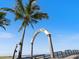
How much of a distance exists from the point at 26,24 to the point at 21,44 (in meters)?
3.03

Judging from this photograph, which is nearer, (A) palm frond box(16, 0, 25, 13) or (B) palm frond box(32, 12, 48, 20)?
(A) palm frond box(16, 0, 25, 13)

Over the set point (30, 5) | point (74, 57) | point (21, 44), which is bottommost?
point (74, 57)

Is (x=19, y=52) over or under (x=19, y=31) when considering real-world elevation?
under

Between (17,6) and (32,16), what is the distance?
103 inches

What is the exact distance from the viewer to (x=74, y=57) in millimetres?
15609

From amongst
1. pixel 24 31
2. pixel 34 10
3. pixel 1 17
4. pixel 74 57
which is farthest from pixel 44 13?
pixel 74 57

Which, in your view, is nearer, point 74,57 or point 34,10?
point 74,57

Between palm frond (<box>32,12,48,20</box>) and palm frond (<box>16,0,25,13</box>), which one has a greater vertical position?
palm frond (<box>16,0,25,13</box>)

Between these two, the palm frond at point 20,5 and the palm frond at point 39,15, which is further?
the palm frond at point 39,15

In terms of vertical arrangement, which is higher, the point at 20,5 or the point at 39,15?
the point at 20,5

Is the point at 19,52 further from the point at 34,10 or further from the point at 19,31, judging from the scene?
the point at 34,10

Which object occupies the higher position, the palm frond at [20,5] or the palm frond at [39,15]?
the palm frond at [20,5]

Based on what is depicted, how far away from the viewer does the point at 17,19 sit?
114ft

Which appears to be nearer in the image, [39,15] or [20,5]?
[20,5]
